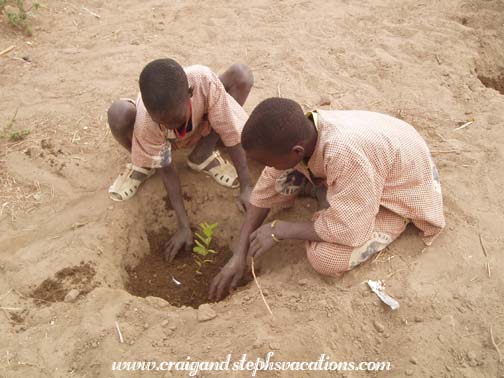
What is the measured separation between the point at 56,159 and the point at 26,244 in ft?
2.19

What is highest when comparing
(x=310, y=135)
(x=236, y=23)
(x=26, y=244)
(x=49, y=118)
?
(x=310, y=135)

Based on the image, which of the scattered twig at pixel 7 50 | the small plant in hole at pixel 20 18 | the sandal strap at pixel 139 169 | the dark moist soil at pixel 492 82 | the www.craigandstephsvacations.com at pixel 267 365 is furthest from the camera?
the small plant in hole at pixel 20 18

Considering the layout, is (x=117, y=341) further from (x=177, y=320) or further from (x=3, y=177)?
(x=3, y=177)

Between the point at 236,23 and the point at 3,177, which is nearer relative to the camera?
the point at 3,177

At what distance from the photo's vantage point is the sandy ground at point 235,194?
84.2 inches

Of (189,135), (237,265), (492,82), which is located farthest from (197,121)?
(492,82)

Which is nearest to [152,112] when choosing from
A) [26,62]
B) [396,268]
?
[396,268]

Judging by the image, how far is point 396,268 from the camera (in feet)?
7.69

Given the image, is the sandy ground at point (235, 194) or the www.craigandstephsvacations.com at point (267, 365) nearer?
the www.craigandstephsvacations.com at point (267, 365)

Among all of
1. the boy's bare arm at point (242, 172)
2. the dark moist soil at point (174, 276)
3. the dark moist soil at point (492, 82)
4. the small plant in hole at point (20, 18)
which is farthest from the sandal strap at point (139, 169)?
the dark moist soil at point (492, 82)

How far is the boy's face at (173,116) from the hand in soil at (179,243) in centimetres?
64

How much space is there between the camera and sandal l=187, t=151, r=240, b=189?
10.2 ft

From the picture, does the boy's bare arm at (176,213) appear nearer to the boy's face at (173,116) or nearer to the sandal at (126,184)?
the sandal at (126,184)

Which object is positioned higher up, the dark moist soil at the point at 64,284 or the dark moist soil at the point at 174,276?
the dark moist soil at the point at 64,284
